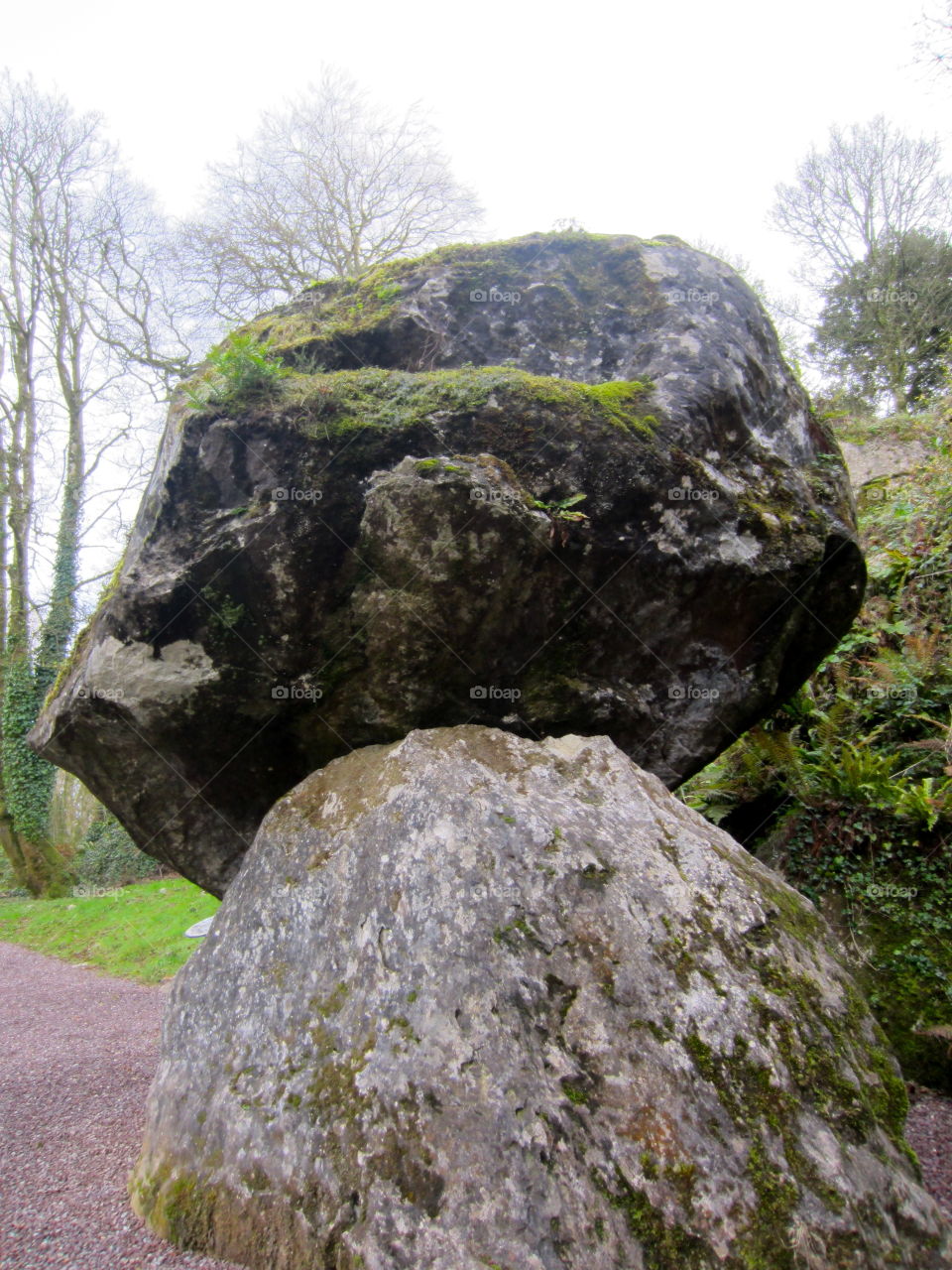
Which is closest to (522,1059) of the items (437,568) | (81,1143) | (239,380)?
(437,568)

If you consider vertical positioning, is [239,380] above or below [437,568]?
above

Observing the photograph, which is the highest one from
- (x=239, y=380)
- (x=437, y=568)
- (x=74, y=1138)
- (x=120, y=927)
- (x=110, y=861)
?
(x=239, y=380)

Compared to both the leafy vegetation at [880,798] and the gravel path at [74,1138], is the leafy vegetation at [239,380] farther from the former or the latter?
the leafy vegetation at [880,798]

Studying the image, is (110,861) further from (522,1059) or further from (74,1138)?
(522,1059)

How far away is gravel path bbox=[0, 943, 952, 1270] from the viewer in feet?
8.43

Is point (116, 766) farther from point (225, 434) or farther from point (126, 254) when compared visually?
point (126, 254)

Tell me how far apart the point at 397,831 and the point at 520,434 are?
7.15 feet

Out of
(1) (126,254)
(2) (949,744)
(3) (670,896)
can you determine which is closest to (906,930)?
(2) (949,744)

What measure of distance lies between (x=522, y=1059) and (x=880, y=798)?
3.53 m

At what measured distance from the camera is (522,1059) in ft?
8.16

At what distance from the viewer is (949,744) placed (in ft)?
15.9

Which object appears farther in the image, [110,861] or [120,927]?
[110,861]

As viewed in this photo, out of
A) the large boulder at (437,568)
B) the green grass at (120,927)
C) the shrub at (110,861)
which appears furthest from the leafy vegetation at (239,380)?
the shrub at (110,861)

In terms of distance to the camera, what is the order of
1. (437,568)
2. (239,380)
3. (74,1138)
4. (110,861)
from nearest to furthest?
(437,568)
(74,1138)
(239,380)
(110,861)
